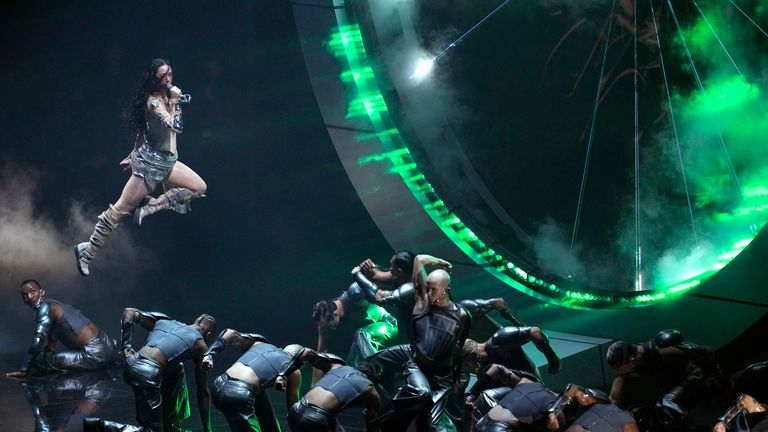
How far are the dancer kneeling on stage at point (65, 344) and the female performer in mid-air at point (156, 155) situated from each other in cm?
157

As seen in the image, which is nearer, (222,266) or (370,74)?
(370,74)

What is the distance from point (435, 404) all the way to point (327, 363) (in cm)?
81

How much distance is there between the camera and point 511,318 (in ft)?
23.4

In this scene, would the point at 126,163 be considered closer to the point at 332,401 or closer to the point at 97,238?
the point at 97,238

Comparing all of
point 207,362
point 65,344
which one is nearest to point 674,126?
point 207,362

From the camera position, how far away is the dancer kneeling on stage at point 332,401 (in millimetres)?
5566

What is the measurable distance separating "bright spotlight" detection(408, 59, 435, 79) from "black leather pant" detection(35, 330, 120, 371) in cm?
436

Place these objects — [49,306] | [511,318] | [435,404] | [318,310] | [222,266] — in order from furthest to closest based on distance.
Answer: [222,266] < [49,306] < [318,310] < [511,318] < [435,404]

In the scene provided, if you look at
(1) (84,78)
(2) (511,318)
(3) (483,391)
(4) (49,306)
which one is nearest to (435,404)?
(3) (483,391)

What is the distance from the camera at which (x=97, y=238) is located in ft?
33.7

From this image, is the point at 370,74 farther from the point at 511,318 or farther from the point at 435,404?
the point at 435,404

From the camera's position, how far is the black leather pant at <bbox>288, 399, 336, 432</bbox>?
5.55 metres

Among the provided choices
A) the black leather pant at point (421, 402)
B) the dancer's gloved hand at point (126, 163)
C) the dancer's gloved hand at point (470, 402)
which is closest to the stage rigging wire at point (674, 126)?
the dancer's gloved hand at point (470, 402)

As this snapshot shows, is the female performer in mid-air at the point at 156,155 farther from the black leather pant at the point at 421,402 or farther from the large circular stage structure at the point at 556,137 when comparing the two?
the black leather pant at the point at 421,402
